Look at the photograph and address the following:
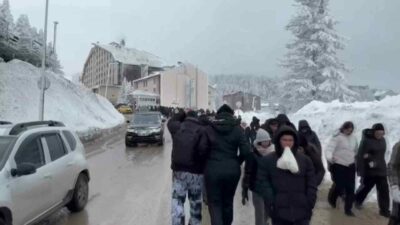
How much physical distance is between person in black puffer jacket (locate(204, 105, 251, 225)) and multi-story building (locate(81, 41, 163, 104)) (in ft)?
295

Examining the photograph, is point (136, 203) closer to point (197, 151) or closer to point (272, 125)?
point (272, 125)

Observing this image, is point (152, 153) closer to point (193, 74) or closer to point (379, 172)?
point (379, 172)

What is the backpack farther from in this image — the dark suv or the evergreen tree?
the evergreen tree

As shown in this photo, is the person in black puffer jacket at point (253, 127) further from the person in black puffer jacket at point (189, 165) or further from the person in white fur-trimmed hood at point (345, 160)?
the person in black puffer jacket at point (189, 165)

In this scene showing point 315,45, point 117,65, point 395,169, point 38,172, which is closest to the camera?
point 395,169

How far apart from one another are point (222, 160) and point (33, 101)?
1010 inches

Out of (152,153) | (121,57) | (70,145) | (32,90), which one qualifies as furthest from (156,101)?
(70,145)

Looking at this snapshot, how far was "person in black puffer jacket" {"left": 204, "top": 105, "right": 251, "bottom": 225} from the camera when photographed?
19.6 ft

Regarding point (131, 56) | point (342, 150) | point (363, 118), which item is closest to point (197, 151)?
point (342, 150)

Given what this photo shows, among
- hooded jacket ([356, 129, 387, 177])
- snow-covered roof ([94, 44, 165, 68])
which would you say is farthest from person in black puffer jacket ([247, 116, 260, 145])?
snow-covered roof ([94, 44, 165, 68])

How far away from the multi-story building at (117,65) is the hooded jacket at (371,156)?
289 feet

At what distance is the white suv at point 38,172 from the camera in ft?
→ 19.7

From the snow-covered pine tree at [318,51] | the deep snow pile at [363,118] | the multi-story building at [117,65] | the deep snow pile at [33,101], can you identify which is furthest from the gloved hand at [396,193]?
the multi-story building at [117,65]

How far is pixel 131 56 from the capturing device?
10625 cm
